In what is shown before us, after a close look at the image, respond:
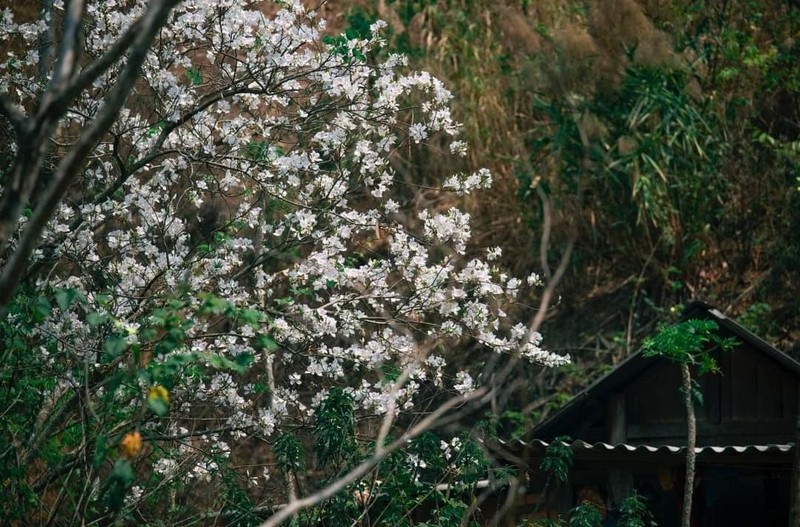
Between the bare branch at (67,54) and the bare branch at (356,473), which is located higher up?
the bare branch at (67,54)

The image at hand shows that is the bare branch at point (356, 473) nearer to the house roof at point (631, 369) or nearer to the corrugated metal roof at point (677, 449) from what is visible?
the corrugated metal roof at point (677, 449)

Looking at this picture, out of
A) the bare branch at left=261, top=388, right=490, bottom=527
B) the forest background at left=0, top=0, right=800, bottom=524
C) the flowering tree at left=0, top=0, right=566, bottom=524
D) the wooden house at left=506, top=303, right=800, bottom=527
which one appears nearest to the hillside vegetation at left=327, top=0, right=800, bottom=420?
the forest background at left=0, top=0, right=800, bottom=524

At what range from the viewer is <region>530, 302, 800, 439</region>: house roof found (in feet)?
22.1

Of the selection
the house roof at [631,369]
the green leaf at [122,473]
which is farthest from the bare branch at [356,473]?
the house roof at [631,369]

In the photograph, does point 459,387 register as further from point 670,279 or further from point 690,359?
point 670,279

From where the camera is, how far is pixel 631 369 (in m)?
7.46

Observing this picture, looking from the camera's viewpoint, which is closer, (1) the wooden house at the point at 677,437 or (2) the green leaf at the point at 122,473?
(2) the green leaf at the point at 122,473

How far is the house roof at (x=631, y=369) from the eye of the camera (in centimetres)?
672

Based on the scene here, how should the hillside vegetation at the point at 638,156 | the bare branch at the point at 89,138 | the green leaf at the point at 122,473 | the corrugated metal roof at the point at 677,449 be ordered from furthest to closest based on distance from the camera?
the hillside vegetation at the point at 638,156, the corrugated metal roof at the point at 677,449, the green leaf at the point at 122,473, the bare branch at the point at 89,138

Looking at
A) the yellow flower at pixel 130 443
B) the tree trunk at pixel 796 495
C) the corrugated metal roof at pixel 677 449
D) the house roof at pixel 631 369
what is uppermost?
the house roof at pixel 631 369

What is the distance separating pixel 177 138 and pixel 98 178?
780 mm

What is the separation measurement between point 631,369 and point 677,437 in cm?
60

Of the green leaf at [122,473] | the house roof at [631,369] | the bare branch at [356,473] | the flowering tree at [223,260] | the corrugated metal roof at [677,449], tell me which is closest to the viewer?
the bare branch at [356,473]

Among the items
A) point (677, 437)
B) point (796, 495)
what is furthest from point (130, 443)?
point (677, 437)
